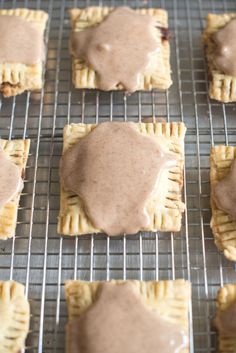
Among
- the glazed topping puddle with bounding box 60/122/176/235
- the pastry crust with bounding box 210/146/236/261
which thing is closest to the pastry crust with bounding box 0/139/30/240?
the glazed topping puddle with bounding box 60/122/176/235

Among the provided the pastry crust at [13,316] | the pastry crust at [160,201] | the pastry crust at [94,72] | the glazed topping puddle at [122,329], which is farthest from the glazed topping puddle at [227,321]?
the pastry crust at [94,72]

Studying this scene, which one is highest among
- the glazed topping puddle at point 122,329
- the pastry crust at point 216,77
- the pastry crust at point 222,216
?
the pastry crust at point 216,77

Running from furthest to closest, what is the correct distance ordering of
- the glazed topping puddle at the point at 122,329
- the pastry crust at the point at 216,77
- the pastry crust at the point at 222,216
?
the pastry crust at the point at 216,77, the pastry crust at the point at 222,216, the glazed topping puddle at the point at 122,329

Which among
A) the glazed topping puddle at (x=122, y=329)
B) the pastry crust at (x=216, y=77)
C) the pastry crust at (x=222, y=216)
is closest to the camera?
the glazed topping puddle at (x=122, y=329)

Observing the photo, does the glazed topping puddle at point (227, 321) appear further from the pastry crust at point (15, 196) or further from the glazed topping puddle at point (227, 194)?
the pastry crust at point (15, 196)

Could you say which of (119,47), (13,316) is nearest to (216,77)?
(119,47)

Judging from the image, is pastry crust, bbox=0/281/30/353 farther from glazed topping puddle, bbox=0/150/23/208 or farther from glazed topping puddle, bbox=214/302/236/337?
glazed topping puddle, bbox=214/302/236/337

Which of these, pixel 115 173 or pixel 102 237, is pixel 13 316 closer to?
pixel 102 237
